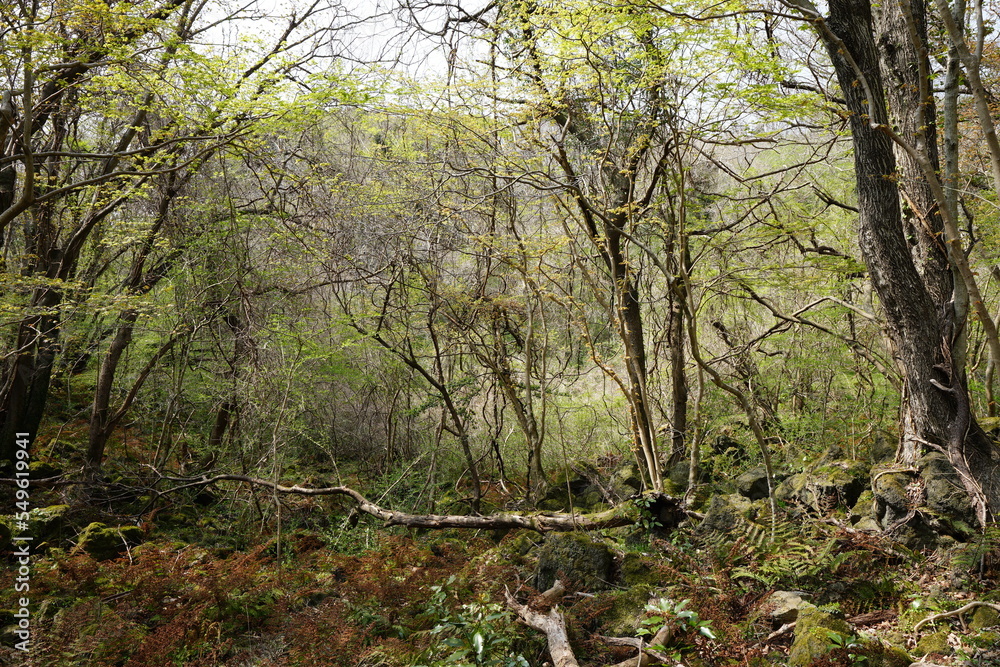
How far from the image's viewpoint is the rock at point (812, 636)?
2.80m

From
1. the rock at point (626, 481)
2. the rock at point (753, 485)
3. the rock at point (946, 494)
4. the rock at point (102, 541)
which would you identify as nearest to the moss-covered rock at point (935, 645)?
the rock at point (946, 494)

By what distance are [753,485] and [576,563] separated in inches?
95.9

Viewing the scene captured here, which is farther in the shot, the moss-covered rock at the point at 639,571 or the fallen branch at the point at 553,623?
the moss-covered rock at the point at 639,571

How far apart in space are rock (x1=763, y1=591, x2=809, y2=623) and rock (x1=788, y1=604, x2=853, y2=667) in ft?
0.63

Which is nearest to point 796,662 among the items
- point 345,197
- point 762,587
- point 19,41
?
point 762,587

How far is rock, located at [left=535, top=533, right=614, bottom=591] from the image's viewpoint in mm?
4227

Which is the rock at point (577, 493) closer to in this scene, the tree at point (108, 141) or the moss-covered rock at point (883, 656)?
the moss-covered rock at point (883, 656)

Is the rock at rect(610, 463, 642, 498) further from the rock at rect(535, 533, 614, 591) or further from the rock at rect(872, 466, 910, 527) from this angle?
the rock at rect(872, 466, 910, 527)

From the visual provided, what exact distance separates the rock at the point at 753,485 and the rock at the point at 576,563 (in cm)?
207

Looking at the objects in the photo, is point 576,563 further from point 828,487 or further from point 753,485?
point 753,485

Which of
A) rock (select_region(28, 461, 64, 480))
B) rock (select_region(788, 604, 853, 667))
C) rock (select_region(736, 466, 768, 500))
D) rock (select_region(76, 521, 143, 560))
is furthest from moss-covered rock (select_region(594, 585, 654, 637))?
rock (select_region(28, 461, 64, 480))

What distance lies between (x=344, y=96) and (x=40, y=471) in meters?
5.47

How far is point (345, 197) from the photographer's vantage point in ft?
26.6

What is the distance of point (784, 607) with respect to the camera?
A: 11.1 ft
